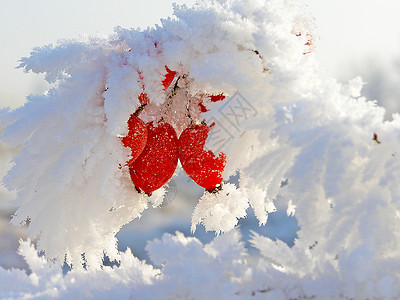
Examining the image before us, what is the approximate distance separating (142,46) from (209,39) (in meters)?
0.15

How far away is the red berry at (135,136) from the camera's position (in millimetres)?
984

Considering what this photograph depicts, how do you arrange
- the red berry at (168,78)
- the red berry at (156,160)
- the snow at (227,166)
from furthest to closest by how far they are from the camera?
the red berry at (156,160) < the red berry at (168,78) < the snow at (227,166)

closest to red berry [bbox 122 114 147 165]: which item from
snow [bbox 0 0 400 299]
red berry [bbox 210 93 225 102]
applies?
snow [bbox 0 0 400 299]

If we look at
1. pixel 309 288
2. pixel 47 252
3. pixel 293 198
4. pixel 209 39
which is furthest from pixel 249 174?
pixel 47 252

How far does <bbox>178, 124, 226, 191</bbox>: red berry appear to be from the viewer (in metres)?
1.02

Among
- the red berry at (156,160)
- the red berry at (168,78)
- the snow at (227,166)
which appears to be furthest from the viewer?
the red berry at (156,160)

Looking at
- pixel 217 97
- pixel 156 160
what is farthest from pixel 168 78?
pixel 156 160

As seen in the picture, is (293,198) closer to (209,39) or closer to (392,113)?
(392,113)

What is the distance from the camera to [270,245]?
65 centimetres

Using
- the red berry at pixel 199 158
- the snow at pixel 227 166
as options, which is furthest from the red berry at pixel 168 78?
the red berry at pixel 199 158

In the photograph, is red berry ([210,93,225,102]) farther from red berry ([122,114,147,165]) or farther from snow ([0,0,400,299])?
red berry ([122,114,147,165])

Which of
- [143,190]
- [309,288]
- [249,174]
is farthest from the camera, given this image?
[143,190]

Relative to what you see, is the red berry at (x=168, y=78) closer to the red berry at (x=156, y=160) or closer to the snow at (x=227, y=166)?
the snow at (x=227, y=166)

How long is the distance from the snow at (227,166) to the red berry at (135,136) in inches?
1.0
